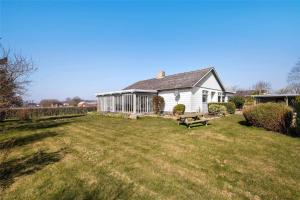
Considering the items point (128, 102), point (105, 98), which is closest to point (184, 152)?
point (128, 102)

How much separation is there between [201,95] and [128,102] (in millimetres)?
9098

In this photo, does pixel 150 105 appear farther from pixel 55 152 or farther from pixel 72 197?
pixel 72 197

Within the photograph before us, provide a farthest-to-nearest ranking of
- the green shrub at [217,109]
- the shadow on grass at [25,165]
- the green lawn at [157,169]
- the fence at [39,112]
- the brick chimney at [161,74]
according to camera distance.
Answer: the brick chimney at [161,74], the fence at [39,112], the green shrub at [217,109], the shadow on grass at [25,165], the green lawn at [157,169]

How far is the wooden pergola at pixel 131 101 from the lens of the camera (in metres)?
20.6

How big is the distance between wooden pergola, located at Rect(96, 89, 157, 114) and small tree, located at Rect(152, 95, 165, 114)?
1.69 ft

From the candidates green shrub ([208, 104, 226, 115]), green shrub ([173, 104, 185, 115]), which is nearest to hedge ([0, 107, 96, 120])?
green shrub ([173, 104, 185, 115])

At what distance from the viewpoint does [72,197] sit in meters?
4.18

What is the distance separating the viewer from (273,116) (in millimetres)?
10234

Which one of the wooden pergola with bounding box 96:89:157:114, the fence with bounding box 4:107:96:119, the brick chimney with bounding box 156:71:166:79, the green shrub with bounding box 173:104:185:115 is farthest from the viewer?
the brick chimney with bounding box 156:71:166:79

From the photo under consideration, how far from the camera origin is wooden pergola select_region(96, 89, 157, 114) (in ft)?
67.5

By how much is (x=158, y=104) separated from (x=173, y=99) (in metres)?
2.05

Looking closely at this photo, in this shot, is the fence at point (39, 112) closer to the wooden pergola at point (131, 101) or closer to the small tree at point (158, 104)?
the wooden pergola at point (131, 101)

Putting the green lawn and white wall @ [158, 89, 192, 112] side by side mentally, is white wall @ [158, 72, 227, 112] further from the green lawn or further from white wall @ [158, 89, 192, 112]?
the green lawn

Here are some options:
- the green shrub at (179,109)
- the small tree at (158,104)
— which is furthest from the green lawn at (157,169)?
the small tree at (158,104)
